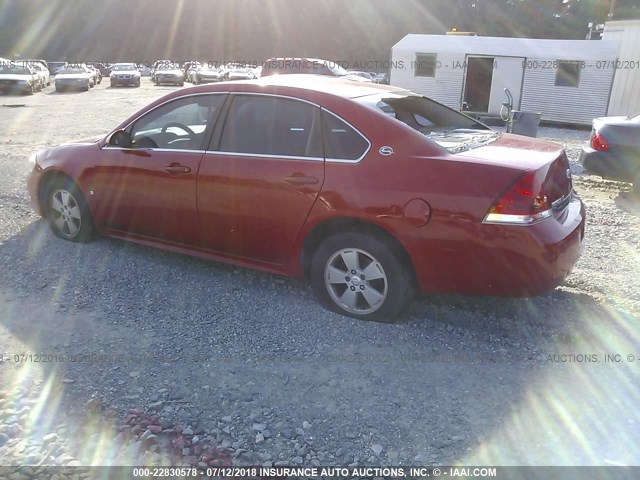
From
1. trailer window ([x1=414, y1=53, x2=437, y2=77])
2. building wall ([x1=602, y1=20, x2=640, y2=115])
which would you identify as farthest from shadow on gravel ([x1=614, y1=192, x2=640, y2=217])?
trailer window ([x1=414, y1=53, x2=437, y2=77])

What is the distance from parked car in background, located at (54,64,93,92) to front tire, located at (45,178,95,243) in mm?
24498

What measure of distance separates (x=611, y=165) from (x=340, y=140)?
531 centimetres

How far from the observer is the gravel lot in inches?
105

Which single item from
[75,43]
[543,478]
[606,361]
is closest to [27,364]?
[543,478]

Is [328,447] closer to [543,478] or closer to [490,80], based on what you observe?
[543,478]

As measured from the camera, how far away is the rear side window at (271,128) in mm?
3900

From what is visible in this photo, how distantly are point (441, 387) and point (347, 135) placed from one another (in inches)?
68.0

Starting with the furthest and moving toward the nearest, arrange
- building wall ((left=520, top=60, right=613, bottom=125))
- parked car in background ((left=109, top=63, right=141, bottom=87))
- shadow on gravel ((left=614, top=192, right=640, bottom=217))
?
1. parked car in background ((left=109, top=63, right=141, bottom=87))
2. building wall ((left=520, top=60, right=613, bottom=125))
3. shadow on gravel ((left=614, top=192, right=640, bottom=217))

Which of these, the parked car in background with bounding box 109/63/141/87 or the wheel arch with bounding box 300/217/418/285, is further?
the parked car in background with bounding box 109/63/141/87

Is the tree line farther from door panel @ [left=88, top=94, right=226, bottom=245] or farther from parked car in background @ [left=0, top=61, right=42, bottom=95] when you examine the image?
door panel @ [left=88, top=94, right=226, bottom=245]

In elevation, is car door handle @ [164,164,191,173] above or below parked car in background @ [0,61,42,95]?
above

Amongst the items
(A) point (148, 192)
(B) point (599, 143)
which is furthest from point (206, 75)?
(A) point (148, 192)

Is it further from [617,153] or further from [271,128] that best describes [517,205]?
[617,153]

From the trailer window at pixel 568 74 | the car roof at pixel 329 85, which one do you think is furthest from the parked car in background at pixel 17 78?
the car roof at pixel 329 85
